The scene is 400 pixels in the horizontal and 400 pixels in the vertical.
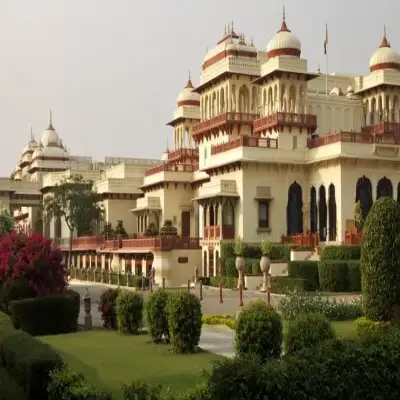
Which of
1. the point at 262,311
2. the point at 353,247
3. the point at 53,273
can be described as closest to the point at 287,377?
the point at 262,311

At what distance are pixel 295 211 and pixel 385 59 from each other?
1367 cm

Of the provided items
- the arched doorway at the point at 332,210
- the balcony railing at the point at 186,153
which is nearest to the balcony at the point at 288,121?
the arched doorway at the point at 332,210

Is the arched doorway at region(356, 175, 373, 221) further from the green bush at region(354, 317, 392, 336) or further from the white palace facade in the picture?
the green bush at region(354, 317, 392, 336)

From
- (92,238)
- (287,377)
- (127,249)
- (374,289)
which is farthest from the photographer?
(92,238)

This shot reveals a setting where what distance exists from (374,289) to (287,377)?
24.7ft

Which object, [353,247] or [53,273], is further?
[353,247]

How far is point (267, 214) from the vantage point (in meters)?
42.7

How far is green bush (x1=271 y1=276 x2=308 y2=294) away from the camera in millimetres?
30547

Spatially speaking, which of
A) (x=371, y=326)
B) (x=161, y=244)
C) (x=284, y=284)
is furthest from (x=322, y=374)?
(x=161, y=244)

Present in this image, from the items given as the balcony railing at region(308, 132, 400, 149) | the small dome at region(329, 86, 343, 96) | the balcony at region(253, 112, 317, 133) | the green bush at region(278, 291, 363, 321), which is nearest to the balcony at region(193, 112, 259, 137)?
the balcony at region(253, 112, 317, 133)

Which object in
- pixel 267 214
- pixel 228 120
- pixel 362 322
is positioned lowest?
pixel 362 322

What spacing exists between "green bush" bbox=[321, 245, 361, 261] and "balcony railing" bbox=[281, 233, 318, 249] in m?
4.45

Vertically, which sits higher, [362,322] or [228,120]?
[228,120]

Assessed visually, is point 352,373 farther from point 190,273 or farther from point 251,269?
point 190,273
